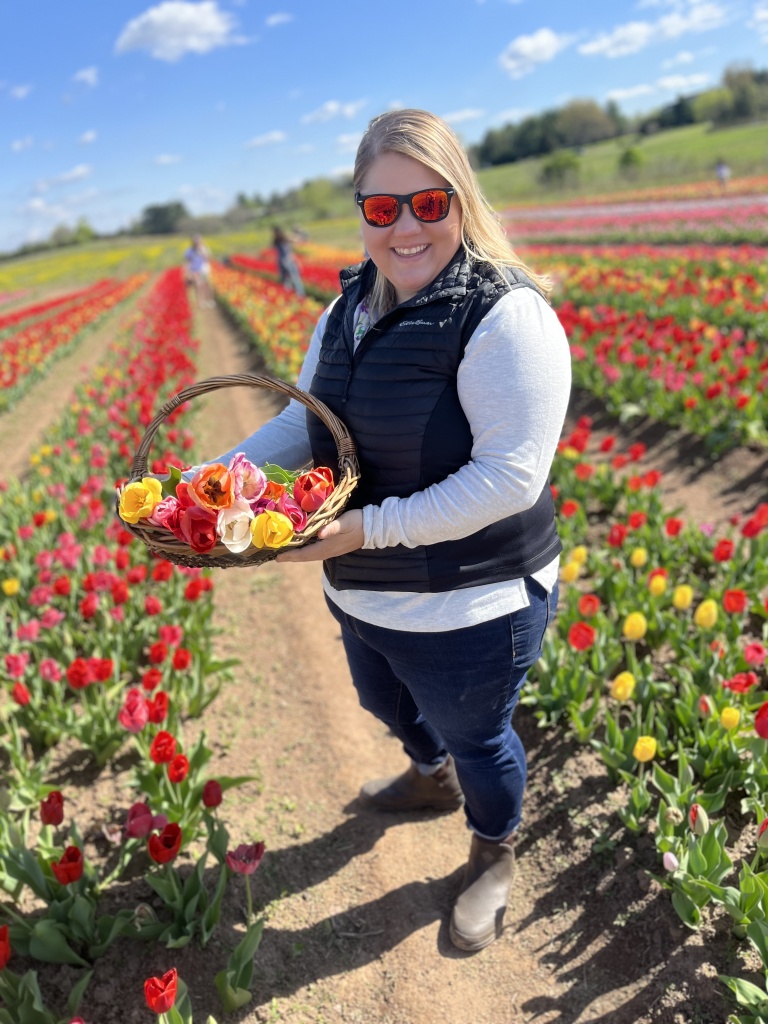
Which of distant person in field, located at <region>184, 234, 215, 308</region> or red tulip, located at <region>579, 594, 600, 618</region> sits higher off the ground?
distant person in field, located at <region>184, 234, 215, 308</region>

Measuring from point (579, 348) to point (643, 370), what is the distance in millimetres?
821

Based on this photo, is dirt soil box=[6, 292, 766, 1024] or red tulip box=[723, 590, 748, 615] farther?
red tulip box=[723, 590, 748, 615]

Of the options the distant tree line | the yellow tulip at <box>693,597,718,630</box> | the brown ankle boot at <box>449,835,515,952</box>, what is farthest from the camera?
the distant tree line

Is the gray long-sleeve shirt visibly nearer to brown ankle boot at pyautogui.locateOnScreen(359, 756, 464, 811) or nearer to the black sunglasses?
the black sunglasses

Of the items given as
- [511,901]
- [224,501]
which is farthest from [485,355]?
[511,901]

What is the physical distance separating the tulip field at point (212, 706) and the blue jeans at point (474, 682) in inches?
21.3

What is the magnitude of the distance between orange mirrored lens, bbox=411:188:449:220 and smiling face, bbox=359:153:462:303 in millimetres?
14

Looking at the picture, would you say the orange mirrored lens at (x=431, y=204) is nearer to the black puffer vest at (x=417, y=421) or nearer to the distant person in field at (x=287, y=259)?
the black puffer vest at (x=417, y=421)

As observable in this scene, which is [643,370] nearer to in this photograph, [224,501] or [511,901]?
[511,901]

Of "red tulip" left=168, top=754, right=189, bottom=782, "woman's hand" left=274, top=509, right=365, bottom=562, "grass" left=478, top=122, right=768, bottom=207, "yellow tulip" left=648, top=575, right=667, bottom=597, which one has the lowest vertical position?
"yellow tulip" left=648, top=575, right=667, bottom=597

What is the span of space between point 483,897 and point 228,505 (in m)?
1.71

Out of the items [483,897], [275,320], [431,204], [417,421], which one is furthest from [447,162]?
[275,320]

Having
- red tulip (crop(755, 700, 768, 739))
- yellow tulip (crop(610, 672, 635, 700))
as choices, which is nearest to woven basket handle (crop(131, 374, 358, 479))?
red tulip (crop(755, 700, 768, 739))

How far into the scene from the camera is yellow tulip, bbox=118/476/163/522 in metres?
1.64
